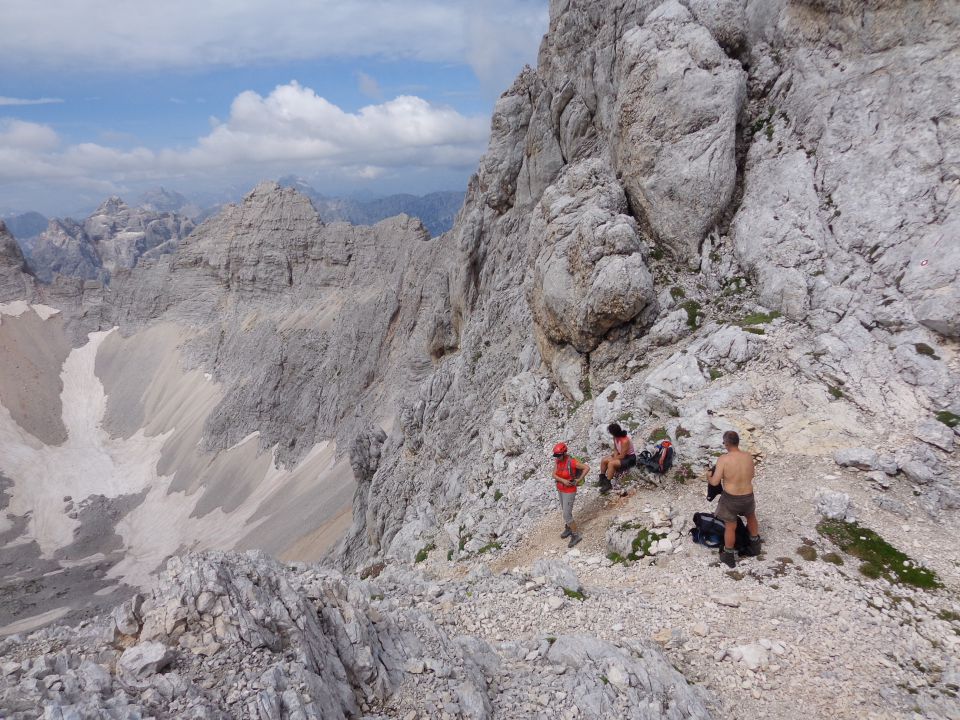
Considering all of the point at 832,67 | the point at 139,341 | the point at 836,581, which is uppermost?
the point at 832,67

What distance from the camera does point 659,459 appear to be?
1538cm

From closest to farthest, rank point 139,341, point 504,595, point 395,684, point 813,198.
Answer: point 395,684 < point 504,595 < point 813,198 < point 139,341

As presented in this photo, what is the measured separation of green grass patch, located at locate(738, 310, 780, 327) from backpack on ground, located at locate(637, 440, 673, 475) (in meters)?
5.89

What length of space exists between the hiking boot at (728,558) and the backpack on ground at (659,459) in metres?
3.47

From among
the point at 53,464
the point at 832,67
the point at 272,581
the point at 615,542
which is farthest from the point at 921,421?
the point at 53,464

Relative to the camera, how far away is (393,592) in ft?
43.3

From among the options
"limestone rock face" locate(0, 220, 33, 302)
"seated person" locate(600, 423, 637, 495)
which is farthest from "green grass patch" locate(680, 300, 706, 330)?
"limestone rock face" locate(0, 220, 33, 302)

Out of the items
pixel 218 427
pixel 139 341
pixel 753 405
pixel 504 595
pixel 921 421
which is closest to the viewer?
pixel 504 595

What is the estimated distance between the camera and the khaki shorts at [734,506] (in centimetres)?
1188

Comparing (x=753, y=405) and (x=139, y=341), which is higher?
(x=753, y=405)

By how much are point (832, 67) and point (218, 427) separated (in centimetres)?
8752

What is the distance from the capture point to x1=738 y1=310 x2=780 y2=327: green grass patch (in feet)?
58.5

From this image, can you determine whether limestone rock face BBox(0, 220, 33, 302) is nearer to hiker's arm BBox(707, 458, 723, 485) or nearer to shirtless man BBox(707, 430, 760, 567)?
hiker's arm BBox(707, 458, 723, 485)

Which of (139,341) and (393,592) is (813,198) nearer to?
(393,592)
